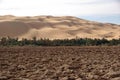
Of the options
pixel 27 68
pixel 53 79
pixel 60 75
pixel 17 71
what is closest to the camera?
pixel 53 79

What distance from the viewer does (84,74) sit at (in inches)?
609

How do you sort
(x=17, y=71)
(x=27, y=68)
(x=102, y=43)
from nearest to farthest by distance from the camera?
1. (x=17, y=71)
2. (x=27, y=68)
3. (x=102, y=43)

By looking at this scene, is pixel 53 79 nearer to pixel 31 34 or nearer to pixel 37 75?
pixel 37 75

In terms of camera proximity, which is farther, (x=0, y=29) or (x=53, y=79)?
(x=0, y=29)

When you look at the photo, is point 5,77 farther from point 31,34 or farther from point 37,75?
point 31,34

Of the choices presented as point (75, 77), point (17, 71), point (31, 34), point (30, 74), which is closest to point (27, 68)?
point (17, 71)

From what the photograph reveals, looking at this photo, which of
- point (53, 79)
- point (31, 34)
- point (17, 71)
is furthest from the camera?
point (31, 34)

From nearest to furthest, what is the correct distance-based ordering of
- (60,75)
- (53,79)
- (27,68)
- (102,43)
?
1. (53,79)
2. (60,75)
3. (27,68)
4. (102,43)

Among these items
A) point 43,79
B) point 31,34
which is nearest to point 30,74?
point 43,79

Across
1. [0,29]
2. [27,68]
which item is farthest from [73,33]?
[27,68]

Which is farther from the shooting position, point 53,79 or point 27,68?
point 27,68

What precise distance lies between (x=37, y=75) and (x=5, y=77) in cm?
126

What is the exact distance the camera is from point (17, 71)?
16.8 m

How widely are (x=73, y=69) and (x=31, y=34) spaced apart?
6879 cm
